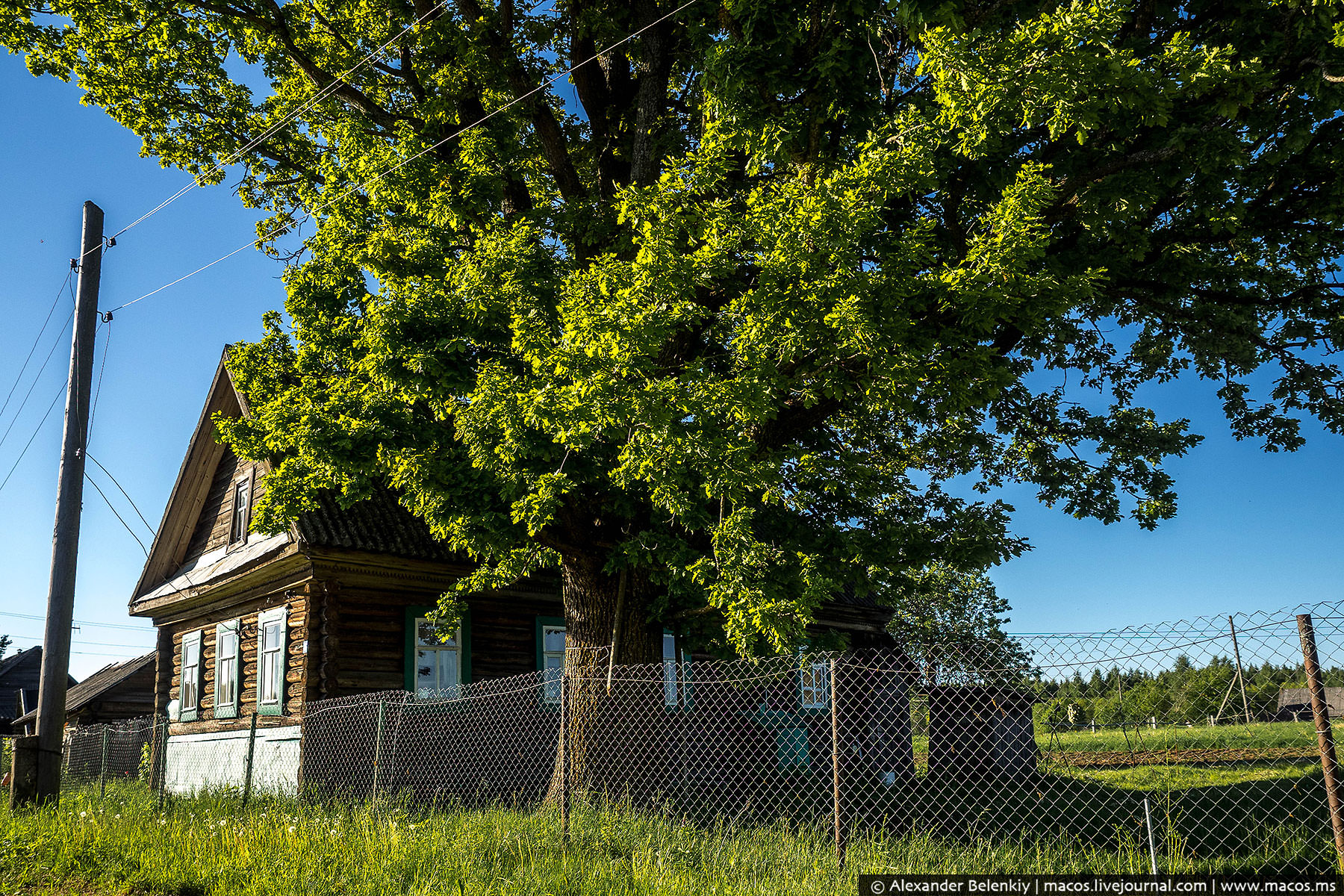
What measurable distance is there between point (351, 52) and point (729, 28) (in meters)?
6.32

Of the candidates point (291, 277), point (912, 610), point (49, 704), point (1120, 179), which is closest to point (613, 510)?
point (291, 277)

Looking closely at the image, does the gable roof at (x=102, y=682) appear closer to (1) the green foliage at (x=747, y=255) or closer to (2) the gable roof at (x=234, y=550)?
(2) the gable roof at (x=234, y=550)

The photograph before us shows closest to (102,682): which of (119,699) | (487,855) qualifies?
(119,699)

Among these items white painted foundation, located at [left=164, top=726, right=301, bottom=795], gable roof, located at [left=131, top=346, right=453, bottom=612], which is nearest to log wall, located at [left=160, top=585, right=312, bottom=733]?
white painted foundation, located at [left=164, top=726, right=301, bottom=795]

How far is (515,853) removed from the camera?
7.16 metres

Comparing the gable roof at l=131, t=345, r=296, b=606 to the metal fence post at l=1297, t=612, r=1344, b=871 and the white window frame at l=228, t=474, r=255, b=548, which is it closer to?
the white window frame at l=228, t=474, r=255, b=548

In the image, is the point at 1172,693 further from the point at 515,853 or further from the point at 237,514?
the point at 237,514

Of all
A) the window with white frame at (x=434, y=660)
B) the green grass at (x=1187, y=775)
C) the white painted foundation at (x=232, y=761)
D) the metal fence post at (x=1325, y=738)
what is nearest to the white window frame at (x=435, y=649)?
the window with white frame at (x=434, y=660)

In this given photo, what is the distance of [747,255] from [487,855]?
5.84m

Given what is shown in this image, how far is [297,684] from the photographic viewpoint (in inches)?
554

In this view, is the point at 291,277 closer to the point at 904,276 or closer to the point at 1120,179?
the point at 904,276

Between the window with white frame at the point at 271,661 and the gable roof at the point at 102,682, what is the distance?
41.8ft

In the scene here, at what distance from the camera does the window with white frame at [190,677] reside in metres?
17.2

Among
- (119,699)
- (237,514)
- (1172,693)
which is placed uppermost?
(237,514)
